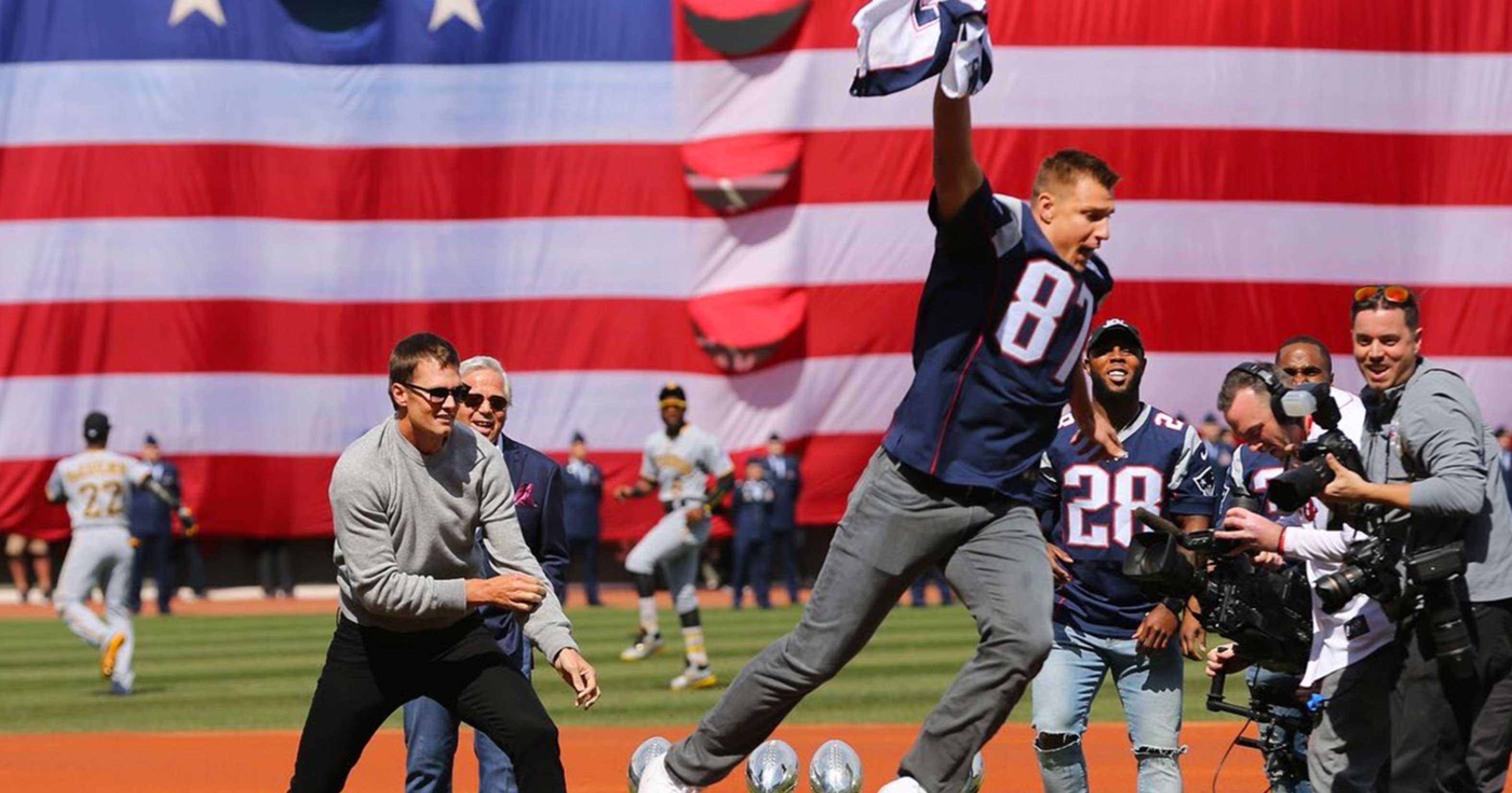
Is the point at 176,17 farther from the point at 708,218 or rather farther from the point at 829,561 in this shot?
the point at 829,561

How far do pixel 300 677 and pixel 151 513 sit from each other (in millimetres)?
9657

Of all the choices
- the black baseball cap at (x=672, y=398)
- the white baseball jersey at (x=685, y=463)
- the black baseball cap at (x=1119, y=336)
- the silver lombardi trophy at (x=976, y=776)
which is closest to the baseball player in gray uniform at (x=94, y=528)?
the black baseball cap at (x=672, y=398)

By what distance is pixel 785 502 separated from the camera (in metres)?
27.0

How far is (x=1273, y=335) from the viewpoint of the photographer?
28625mm

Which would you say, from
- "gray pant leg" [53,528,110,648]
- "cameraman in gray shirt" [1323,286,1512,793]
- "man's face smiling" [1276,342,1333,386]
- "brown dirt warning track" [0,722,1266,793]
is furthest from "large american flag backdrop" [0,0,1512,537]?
"cameraman in gray shirt" [1323,286,1512,793]

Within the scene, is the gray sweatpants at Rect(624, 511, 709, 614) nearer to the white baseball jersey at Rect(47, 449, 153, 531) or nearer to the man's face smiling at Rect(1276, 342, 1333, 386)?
the white baseball jersey at Rect(47, 449, 153, 531)

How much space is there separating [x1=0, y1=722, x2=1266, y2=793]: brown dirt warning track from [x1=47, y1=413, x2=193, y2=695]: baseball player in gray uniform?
118 inches

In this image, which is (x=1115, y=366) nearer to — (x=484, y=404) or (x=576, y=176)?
(x=484, y=404)

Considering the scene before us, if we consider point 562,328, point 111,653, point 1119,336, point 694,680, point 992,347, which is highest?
point 562,328

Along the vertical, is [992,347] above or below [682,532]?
above

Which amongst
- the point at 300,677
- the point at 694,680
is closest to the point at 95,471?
the point at 300,677

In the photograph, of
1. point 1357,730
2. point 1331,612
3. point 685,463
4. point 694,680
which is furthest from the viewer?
point 685,463

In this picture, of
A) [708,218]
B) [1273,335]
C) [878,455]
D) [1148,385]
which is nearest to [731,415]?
[708,218]

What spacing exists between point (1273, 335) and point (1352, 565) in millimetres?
22534
